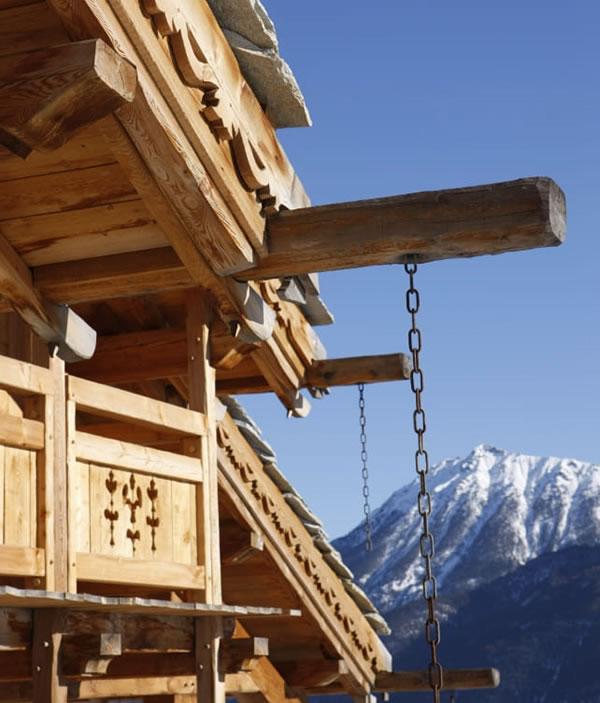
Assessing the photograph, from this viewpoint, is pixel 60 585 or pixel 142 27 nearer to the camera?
pixel 142 27

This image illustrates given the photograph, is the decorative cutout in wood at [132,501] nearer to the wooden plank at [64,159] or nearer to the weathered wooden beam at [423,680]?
the wooden plank at [64,159]

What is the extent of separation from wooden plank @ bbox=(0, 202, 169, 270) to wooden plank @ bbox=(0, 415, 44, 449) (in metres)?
1.13

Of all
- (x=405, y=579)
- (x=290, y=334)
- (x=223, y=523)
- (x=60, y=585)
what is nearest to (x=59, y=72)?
(x=60, y=585)

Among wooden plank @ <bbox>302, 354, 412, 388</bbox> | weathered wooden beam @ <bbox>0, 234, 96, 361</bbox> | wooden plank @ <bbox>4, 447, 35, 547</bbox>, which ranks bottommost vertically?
wooden plank @ <bbox>4, 447, 35, 547</bbox>

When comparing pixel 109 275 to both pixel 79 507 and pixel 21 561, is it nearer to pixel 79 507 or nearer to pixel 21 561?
pixel 79 507

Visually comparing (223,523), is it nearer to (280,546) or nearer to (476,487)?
Result: (280,546)

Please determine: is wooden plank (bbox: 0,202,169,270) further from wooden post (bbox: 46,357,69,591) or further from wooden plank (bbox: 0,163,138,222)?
wooden post (bbox: 46,357,69,591)

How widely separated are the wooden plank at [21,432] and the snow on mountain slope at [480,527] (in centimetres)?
14075

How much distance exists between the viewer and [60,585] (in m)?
6.79

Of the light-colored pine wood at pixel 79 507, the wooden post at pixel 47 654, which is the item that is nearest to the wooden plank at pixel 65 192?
the light-colored pine wood at pixel 79 507

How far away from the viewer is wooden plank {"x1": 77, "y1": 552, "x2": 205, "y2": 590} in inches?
279

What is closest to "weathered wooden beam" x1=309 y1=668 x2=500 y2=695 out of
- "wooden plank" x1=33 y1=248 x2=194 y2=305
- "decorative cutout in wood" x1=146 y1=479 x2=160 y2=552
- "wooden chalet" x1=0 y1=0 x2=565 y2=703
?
"wooden chalet" x1=0 y1=0 x2=565 y2=703

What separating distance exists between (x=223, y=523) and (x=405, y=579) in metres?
154

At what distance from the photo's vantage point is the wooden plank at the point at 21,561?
644 cm
